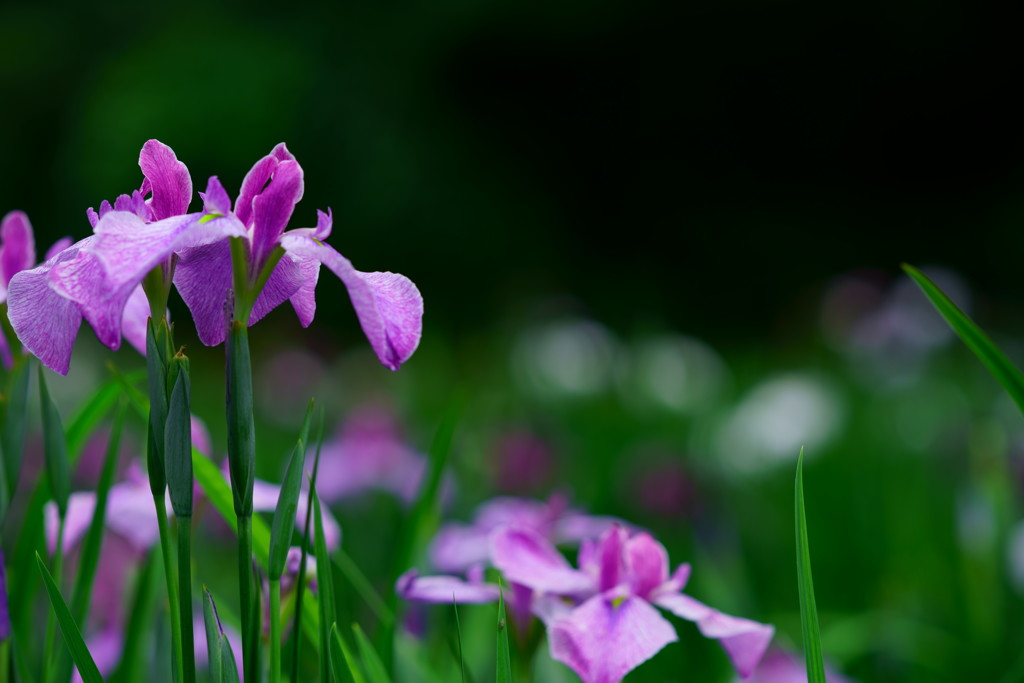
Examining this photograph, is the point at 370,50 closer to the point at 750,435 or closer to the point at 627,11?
the point at 627,11

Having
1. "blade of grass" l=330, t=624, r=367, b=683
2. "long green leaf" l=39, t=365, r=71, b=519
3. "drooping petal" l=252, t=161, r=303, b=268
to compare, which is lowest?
"blade of grass" l=330, t=624, r=367, b=683

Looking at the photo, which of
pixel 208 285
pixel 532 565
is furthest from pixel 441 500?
pixel 208 285

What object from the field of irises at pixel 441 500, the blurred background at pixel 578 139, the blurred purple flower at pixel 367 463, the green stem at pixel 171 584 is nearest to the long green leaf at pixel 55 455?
the field of irises at pixel 441 500

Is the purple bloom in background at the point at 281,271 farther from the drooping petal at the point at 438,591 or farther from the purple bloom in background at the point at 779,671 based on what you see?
the purple bloom in background at the point at 779,671

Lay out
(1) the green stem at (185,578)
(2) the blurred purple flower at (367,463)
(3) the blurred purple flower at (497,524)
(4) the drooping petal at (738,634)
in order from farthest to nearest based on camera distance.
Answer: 1. (2) the blurred purple flower at (367,463)
2. (3) the blurred purple flower at (497,524)
3. (4) the drooping petal at (738,634)
4. (1) the green stem at (185,578)

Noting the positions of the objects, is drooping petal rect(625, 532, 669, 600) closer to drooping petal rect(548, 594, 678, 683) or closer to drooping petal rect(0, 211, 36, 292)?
drooping petal rect(548, 594, 678, 683)

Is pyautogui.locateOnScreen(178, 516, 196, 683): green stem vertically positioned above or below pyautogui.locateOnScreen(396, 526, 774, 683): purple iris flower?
above

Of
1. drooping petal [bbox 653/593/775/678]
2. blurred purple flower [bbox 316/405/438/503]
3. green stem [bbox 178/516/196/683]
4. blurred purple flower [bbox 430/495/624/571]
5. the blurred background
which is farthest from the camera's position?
the blurred background

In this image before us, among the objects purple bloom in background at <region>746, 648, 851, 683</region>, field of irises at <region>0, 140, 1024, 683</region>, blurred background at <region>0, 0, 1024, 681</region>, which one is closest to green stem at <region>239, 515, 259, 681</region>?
field of irises at <region>0, 140, 1024, 683</region>

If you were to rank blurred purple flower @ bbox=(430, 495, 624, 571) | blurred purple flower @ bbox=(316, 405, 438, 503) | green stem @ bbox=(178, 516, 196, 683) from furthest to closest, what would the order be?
blurred purple flower @ bbox=(316, 405, 438, 503), blurred purple flower @ bbox=(430, 495, 624, 571), green stem @ bbox=(178, 516, 196, 683)

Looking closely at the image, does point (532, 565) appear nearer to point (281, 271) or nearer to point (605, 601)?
point (605, 601)
